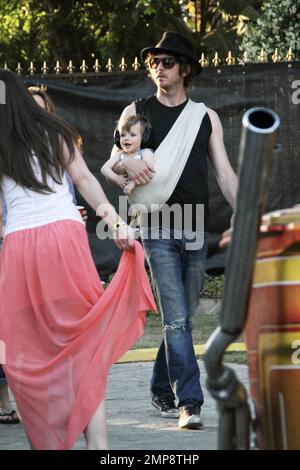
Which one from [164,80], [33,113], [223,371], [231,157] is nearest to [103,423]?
[33,113]

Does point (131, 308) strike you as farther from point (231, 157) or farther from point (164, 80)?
point (231, 157)

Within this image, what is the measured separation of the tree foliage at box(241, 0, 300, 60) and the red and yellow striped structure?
10094mm

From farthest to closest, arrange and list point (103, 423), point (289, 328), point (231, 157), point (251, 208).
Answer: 1. point (231, 157)
2. point (103, 423)
3. point (289, 328)
4. point (251, 208)

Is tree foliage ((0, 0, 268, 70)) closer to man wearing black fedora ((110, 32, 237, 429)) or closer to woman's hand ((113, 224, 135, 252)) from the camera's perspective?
man wearing black fedora ((110, 32, 237, 429))

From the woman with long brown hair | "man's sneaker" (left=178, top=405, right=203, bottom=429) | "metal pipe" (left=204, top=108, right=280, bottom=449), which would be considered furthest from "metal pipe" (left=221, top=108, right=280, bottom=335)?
"man's sneaker" (left=178, top=405, right=203, bottom=429)

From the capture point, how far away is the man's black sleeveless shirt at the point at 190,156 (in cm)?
658

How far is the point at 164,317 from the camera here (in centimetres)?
657

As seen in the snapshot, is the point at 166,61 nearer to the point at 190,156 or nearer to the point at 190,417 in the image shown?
the point at 190,156

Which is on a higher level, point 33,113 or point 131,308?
point 33,113

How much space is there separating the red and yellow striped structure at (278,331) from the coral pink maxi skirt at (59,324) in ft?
4.75

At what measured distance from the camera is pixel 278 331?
11.5 feet

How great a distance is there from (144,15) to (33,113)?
1450 cm

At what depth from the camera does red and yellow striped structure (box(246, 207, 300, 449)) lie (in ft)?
11.5

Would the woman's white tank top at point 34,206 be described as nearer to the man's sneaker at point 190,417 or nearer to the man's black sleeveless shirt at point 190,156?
the man's black sleeveless shirt at point 190,156
